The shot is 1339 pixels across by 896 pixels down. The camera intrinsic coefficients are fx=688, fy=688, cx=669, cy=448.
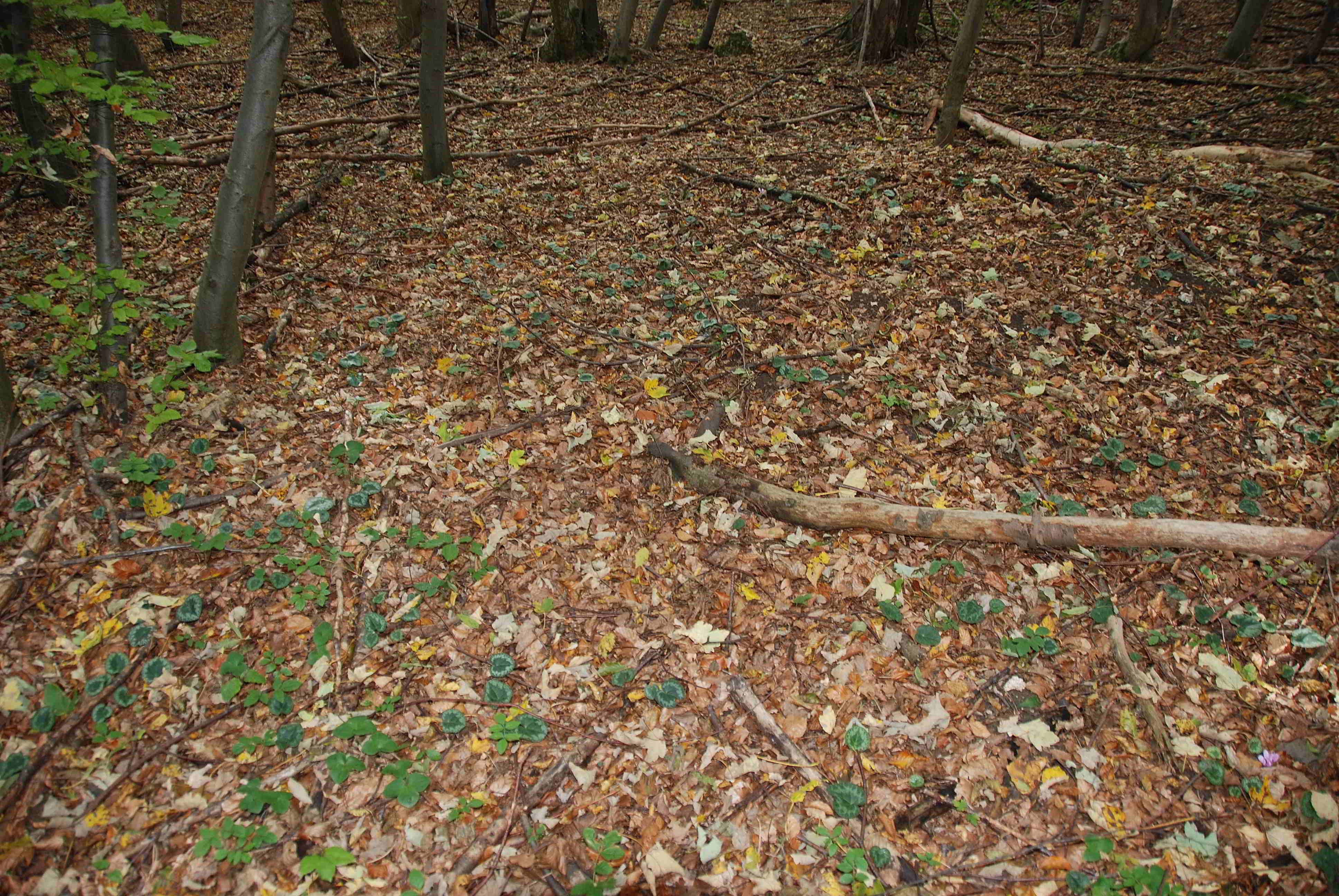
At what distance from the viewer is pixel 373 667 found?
11.6 ft

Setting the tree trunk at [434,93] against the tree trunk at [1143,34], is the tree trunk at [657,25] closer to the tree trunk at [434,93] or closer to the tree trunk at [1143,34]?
the tree trunk at [434,93]

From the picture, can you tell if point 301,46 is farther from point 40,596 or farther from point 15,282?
point 40,596

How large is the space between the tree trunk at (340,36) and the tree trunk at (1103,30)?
14.7 metres

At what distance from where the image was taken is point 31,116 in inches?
251

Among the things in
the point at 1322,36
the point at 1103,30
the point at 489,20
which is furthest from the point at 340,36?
the point at 1322,36

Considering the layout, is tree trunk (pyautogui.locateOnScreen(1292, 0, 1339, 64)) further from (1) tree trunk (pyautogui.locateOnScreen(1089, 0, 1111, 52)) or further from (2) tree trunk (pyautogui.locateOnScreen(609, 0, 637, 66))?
(2) tree trunk (pyautogui.locateOnScreen(609, 0, 637, 66))

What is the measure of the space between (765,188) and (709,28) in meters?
8.55

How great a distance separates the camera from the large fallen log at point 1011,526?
12.5ft

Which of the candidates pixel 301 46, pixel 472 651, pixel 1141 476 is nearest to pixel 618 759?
pixel 472 651

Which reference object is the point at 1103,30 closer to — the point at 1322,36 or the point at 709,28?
the point at 1322,36

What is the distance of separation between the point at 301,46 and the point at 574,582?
49.4ft

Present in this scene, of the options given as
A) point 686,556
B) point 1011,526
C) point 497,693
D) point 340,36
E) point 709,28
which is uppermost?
point 709,28

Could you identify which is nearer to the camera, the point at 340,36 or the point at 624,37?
the point at 340,36

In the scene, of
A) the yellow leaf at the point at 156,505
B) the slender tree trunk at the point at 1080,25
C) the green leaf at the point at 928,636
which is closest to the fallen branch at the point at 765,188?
the green leaf at the point at 928,636
